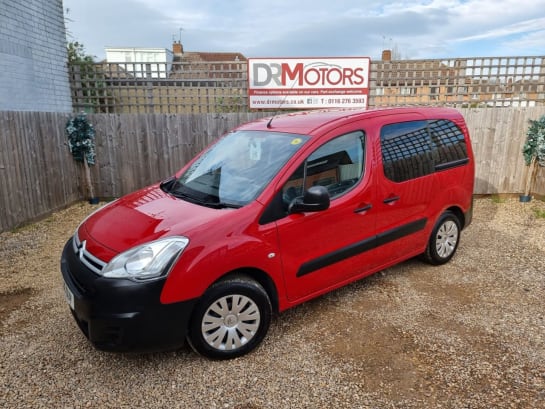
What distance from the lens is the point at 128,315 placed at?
2.41 metres

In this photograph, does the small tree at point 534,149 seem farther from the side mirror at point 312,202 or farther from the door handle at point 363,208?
the side mirror at point 312,202

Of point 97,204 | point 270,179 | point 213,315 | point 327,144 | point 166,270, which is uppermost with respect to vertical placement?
point 327,144

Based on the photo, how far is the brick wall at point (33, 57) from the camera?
736 cm

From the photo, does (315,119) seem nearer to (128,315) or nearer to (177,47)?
(128,315)

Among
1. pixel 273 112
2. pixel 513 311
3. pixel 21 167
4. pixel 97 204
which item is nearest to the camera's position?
pixel 513 311

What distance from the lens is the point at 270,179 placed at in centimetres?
298

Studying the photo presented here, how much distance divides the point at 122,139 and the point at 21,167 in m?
2.06

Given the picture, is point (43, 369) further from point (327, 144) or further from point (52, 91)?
point (52, 91)

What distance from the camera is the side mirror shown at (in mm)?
2826

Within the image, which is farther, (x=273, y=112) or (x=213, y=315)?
(x=273, y=112)

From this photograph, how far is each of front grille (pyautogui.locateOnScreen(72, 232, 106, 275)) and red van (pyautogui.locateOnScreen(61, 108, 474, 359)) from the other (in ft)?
0.04

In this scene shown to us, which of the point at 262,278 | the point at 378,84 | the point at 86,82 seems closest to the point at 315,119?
the point at 262,278

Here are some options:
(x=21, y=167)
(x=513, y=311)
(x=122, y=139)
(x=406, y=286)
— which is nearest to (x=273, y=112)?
(x=122, y=139)

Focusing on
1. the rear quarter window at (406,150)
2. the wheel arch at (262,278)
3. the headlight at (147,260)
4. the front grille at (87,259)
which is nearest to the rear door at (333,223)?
the wheel arch at (262,278)
